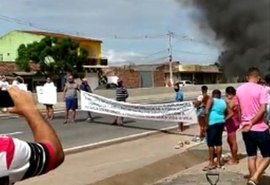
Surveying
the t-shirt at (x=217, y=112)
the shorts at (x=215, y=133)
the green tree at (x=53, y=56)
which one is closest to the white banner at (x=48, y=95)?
the t-shirt at (x=217, y=112)

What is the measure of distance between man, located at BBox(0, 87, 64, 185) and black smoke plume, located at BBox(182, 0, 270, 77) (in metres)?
10.1

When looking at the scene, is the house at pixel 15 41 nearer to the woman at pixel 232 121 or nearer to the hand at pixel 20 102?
the woman at pixel 232 121

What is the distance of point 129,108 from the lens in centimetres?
1628

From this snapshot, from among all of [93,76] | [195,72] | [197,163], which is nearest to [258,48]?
[197,163]

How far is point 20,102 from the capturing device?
1724mm

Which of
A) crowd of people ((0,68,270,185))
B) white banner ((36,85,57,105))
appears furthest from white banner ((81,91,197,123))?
white banner ((36,85,57,105))

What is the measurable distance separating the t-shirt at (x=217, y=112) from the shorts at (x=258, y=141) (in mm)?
1929

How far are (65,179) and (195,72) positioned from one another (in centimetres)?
6606

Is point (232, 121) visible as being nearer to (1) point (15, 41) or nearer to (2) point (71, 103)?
(2) point (71, 103)

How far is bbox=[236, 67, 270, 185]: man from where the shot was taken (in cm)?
707

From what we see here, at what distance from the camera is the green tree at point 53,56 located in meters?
44.7

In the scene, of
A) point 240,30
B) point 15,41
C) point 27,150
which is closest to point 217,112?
point 240,30

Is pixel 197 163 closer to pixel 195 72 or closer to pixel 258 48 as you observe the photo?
pixel 258 48

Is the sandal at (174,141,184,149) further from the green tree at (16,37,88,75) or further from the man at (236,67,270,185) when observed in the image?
the green tree at (16,37,88,75)
